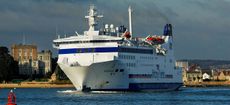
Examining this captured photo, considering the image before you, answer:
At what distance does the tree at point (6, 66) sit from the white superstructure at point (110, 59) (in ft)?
251

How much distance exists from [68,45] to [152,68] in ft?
48.5

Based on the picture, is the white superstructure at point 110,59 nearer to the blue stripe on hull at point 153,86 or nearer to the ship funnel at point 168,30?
the blue stripe on hull at point 153,86

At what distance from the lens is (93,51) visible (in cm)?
10006

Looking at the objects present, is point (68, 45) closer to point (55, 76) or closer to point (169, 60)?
point (169, 60)

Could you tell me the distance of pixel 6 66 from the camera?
185000 millimetres

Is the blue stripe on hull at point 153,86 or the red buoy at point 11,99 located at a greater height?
the blue stripe on hull at point 153,86

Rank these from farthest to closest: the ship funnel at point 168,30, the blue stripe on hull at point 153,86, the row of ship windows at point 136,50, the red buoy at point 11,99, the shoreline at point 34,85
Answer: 1. the shoreline at point 34,85
2. the ship funnel at point 168,30
3. the blue stripe on hull at point 153,86
4. the row of ship windows at point 136,50
5. the red buoy at point 11,99

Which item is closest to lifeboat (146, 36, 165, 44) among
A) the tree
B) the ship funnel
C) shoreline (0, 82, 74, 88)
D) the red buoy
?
the ship funnel

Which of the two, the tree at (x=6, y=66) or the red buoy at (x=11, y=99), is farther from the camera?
the tree at (x=6, y=66)

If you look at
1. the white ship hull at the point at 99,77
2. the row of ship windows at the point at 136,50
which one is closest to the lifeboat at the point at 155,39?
the row of ship windows at the point at 136,50

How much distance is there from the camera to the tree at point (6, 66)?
18425cm

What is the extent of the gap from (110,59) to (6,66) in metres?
89.8

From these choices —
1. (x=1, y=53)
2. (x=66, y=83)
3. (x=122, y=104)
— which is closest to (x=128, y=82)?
(x=122, y=104)

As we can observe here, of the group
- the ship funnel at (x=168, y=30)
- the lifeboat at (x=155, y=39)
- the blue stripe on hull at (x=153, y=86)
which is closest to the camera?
the blue stripe on hull at (x=153, y=86)
